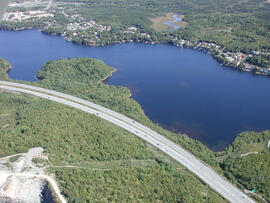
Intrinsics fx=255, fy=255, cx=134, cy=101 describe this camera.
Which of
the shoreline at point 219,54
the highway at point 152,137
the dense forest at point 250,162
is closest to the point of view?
the highway at point 152,137

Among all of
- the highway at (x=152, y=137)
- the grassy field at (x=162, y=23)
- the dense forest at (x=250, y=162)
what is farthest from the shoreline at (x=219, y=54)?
the highway at (x=152, y=137)

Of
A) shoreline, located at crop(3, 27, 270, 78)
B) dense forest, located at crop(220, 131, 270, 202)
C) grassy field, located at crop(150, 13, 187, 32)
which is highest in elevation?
grassy field, located at crop(150, 13, 187, 32)

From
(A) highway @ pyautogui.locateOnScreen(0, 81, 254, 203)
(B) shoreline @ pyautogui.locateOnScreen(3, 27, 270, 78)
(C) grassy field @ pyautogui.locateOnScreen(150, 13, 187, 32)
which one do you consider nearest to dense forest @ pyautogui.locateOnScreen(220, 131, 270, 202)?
(A) highway @ pyautogui.locateOnScreen(0, 81, 254, 203)

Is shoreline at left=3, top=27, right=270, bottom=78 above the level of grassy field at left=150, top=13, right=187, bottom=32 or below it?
below

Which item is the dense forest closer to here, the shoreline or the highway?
the highway

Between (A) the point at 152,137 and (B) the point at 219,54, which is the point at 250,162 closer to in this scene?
(A) the point at 152,137

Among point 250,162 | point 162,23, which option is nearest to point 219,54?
point 162,23

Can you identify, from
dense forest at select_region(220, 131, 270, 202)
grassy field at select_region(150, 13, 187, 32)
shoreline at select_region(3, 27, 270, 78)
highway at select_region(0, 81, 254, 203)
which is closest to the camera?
highway at select_region(0, 81, 254, 203)

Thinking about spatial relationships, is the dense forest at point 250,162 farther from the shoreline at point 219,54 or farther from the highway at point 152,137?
the shoreline at point 219,54

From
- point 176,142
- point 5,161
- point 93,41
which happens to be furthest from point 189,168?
point 93,41
